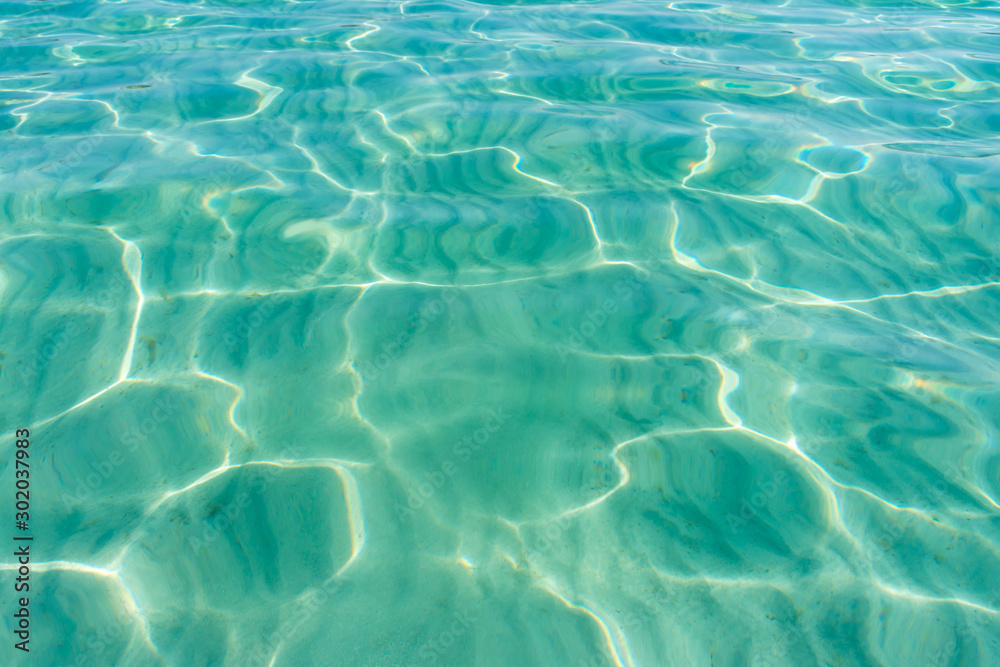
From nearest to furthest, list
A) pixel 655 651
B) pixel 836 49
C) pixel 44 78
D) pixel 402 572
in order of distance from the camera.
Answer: pixel 655 651, pixel 402 572, pixel 44 78, pixel 836 49

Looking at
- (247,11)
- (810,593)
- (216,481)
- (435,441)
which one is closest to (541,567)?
(435,441)

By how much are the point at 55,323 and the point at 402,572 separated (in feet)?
5.10

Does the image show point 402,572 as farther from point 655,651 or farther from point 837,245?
point 837,245

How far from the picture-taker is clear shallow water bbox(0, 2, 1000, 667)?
1.38 metres

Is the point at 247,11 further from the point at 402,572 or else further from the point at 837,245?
the point at 402,572

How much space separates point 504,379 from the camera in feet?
6.31

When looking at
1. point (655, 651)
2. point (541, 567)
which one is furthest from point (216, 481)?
point (655, 651)

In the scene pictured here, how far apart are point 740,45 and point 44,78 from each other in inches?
207

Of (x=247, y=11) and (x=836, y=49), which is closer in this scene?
(x=836, y=49)

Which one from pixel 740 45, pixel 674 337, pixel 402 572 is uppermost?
pixel 740 45

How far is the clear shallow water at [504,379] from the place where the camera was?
1.38m

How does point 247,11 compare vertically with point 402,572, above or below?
above

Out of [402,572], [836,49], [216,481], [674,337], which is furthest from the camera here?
[836,49]

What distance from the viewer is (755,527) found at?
154 centimetres
